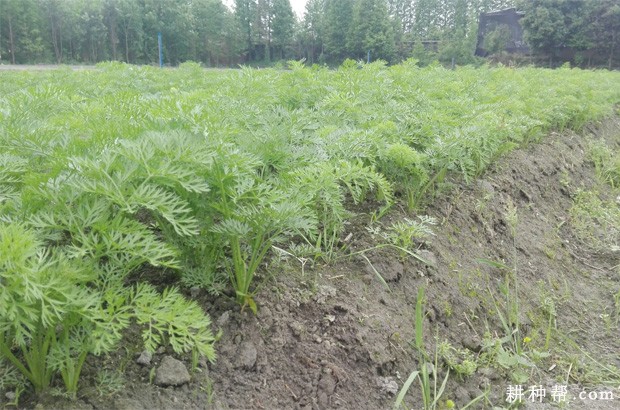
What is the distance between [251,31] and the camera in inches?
1409

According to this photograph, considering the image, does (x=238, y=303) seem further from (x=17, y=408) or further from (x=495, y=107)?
(x=495, y=107)

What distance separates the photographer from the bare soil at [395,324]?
6.34ft

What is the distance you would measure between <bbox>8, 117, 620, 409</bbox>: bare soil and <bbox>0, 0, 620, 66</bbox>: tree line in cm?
2762

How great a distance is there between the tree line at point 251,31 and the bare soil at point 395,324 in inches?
1088

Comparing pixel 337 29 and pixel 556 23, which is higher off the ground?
pixel 556 23

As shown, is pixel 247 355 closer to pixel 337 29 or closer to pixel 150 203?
pixel 150 203

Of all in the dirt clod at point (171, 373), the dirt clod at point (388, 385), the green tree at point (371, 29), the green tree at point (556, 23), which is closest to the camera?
the dirt clod at point (171, 373)

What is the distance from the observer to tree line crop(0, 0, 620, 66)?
26.9 m

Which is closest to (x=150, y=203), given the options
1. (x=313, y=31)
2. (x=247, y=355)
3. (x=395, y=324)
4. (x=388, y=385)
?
(x=247, y=355)

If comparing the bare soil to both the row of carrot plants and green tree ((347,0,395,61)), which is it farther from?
green tree ((347,0,395,61))

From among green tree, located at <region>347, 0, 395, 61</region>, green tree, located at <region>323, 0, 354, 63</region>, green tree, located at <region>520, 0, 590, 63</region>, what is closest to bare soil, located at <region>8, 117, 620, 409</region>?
green tree, located at <region>520, 0, 590, 63</region>

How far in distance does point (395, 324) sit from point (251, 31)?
118ft

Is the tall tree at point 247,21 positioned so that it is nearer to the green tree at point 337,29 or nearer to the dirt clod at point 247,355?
the green tree at point 337,29

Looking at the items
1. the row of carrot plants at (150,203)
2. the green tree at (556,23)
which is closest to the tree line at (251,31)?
the green tree at (556,23)
